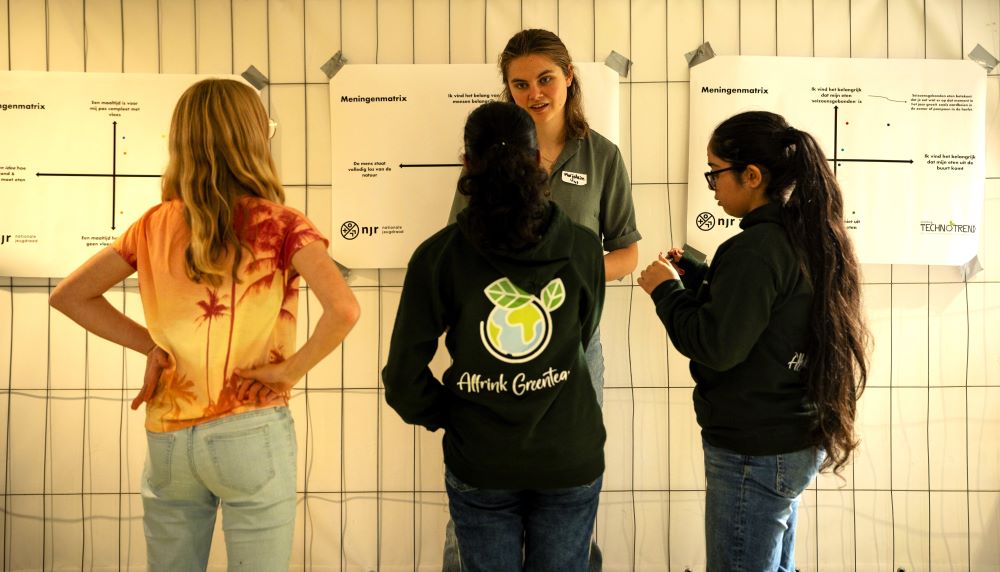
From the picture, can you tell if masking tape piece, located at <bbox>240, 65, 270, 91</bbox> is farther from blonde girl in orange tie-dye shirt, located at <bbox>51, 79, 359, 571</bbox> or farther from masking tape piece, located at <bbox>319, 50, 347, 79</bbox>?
blonde girl in orange tie-dye shirt, located at <bbox>51, 79, 359, 571</bbox>

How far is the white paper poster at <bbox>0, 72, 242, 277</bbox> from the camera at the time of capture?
2398mm

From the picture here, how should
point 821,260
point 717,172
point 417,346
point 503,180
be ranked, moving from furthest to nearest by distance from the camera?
point 717,172 < point 821,260 < point 417,346 < point 503,180

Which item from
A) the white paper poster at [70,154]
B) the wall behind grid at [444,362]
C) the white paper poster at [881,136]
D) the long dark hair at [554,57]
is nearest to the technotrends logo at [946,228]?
the white paper poster at [881,136]

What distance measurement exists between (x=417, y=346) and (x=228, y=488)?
425 millimetres

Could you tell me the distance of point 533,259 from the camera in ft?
4.30

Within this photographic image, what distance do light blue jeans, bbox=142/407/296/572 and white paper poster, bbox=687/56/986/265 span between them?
148 centimetres

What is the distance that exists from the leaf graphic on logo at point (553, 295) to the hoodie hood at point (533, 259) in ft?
0.03

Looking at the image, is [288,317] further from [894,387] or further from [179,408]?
[894,387]

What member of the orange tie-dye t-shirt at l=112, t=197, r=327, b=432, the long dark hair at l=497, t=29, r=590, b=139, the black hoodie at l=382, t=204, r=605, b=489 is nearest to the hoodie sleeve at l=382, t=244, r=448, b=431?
the black hoodie at l=382, t=204, r=605, b=489

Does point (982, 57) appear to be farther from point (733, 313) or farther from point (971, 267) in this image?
point (733, 313)

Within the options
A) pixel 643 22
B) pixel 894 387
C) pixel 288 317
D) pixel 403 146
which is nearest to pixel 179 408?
pixel 288 317

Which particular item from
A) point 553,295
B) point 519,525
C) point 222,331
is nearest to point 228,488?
point 222,331

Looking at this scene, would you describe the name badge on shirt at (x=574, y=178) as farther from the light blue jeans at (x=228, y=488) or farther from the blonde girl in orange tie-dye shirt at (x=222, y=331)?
the light blue jeans at (x=228, y=488)

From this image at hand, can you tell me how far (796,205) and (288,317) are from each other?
99 cm
